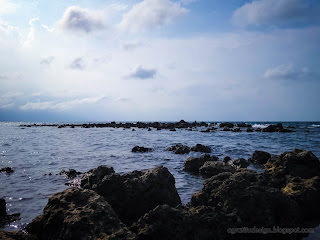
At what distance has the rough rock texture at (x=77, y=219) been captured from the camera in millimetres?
4688

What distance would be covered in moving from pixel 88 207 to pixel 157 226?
6.04ft

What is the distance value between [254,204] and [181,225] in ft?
8.09

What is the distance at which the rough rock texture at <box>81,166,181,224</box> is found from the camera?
7.21 meters

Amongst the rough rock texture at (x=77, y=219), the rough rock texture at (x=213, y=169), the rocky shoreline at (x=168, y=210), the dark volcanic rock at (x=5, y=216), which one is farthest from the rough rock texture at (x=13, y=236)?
the rough rock texture at (x=213, y=169)

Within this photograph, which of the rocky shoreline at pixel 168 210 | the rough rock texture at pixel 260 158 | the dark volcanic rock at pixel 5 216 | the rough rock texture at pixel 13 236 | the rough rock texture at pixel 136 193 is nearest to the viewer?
the rough rock texture at pixel 13 236

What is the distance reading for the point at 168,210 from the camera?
16.7ft

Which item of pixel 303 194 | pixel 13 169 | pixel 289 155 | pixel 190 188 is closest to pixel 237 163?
pixel 289 155

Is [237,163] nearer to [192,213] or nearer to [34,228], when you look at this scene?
[192,213]

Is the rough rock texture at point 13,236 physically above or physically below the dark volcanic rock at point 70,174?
above

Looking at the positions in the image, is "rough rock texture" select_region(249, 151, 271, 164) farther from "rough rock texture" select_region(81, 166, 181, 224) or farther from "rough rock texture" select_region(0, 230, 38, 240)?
"rough rock texture" select_region(0, 230, 38, 240)

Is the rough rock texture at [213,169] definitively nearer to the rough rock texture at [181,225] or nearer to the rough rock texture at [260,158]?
the rough rock texture at [260,158]

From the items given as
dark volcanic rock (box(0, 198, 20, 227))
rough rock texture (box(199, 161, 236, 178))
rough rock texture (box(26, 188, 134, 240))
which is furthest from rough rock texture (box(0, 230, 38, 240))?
rough rock texture (box(199, 161, 236, 178))

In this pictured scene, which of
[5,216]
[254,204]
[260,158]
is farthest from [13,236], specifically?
[260,158]

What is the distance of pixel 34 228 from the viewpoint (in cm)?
566
